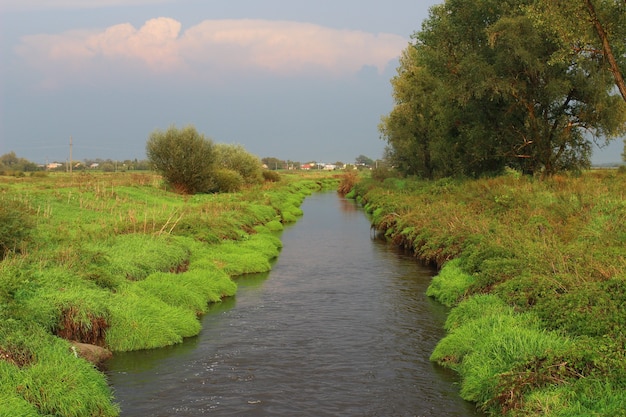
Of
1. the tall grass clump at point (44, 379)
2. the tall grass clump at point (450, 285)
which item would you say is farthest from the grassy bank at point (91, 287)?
the tall grass clump at point (450, 285)

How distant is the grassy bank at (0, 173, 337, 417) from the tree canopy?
18.0 meters

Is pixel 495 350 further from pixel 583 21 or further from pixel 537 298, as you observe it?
pixel 583 21

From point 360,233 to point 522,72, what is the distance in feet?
51.4

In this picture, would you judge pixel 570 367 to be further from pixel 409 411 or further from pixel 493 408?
pixel 409 411

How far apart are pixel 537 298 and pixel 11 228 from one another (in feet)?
55.1

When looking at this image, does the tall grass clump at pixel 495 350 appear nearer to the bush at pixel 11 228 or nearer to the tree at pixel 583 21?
the bush at pixel 11 228

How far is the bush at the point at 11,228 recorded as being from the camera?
18.6 metres

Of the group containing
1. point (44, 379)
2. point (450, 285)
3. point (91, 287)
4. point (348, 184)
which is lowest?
point (44, 379)

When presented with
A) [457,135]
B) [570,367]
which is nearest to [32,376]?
[570,367]

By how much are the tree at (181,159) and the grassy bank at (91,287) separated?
23939mm

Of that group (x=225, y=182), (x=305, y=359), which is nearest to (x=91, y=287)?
(x=305, y=359)

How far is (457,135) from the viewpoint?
4675 cm

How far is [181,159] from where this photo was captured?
5762 cm

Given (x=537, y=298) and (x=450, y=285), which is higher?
(x=537, y=298)
